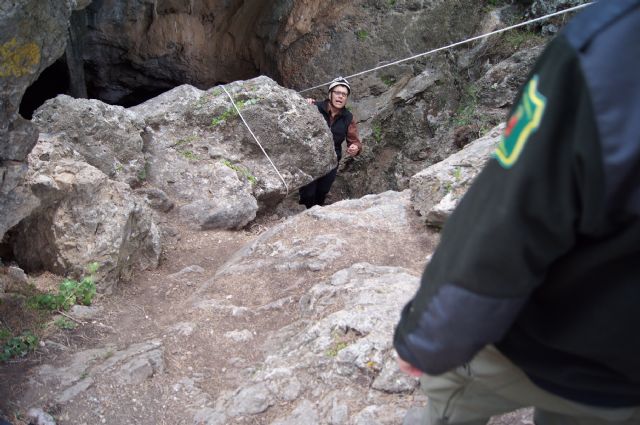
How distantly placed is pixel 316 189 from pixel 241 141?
4.30 feet

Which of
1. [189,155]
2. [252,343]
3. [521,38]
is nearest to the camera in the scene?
[252,343]

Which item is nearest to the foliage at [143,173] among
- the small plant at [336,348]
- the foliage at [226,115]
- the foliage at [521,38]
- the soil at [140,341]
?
the foliage at [226,115]

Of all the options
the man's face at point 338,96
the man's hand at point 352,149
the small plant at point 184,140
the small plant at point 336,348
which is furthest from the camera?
the man's hand at point 352,149

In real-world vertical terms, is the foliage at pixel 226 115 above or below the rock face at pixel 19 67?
below

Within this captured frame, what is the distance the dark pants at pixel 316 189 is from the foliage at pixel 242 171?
40.3 inches

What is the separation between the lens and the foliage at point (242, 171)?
6.12 m

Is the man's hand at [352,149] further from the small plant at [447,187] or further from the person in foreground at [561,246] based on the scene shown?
the person in foreground at [561,246]

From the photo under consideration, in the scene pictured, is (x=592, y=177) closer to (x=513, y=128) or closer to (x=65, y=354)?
(x=513, y=128)

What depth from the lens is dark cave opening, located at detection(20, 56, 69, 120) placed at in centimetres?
932

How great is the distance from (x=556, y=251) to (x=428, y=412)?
0.71 meters

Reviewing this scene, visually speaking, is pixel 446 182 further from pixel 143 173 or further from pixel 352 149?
pixel 143 173

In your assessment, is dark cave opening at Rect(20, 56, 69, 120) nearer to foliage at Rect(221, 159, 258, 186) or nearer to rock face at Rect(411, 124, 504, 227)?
foliage at Rect(221, 159, 258, 186)

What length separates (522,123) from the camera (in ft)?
3.33

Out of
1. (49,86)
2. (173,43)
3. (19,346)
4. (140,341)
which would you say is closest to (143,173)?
(140,341)
